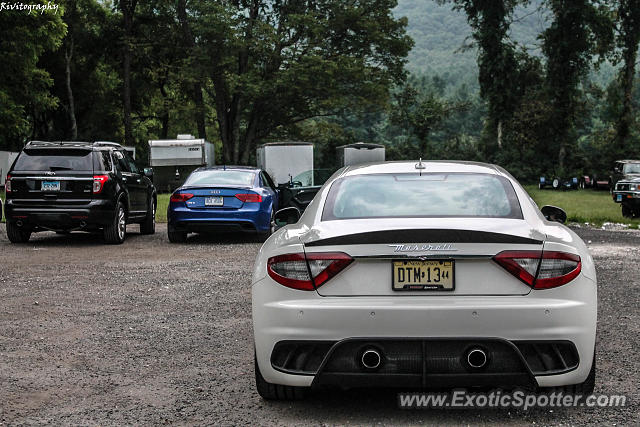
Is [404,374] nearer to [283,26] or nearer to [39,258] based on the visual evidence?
[39,258]

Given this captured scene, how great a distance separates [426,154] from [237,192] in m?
54.2

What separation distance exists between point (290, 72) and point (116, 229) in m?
30.4

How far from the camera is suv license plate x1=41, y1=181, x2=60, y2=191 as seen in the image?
1482 cm

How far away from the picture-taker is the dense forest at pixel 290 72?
45.5 meters

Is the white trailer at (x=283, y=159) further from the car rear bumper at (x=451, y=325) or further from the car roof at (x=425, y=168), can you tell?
the car rear bumper at (x=451, y=325)

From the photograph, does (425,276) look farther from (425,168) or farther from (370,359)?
(425,168)

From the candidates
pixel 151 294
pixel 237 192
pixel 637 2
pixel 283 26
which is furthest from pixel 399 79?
pixel 151 294

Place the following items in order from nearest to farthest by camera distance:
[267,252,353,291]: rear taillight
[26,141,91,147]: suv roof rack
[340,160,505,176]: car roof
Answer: [267,252,353,291]: rear taillight, [340,160,505,176]: car roof, [26,141,91,147]: suv roof rack

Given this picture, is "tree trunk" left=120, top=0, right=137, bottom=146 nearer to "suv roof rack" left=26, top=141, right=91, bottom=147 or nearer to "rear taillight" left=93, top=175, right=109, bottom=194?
"suv roof rack" left=26, top=141, right=91, bottom=147

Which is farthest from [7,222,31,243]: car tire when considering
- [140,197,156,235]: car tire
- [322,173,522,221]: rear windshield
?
[322,173,522,221]: rear windshield

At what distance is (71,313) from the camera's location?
8.38 meters

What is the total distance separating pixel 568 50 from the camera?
190ft

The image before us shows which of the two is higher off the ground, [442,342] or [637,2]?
[637,2]

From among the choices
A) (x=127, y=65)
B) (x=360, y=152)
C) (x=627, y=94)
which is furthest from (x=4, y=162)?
(x=627, y=94)
